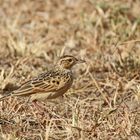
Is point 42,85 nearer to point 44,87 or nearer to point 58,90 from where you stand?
point 44,87

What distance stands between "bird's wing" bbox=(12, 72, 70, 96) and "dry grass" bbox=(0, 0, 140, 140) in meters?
0.20

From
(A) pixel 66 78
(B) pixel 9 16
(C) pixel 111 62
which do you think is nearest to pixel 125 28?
(C) pixel 111 62

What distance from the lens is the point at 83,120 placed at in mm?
8523

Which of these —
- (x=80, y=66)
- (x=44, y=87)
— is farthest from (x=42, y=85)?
(x=80, y=66)

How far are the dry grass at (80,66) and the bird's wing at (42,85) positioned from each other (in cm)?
20

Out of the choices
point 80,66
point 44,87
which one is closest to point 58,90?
point 44,87

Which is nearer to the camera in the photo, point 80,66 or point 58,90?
point 58,90

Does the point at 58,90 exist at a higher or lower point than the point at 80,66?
lower

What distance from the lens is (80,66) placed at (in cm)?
1160

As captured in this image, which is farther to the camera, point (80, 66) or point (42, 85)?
point (80, 66)

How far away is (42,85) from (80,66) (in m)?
2.46

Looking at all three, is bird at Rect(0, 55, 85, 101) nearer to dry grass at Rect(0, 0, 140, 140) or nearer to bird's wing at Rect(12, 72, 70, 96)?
bird's wing at Rect(12, 72, 70, 96)

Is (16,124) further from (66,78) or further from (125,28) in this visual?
(125,28)

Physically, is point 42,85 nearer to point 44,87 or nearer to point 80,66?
point 44,87
